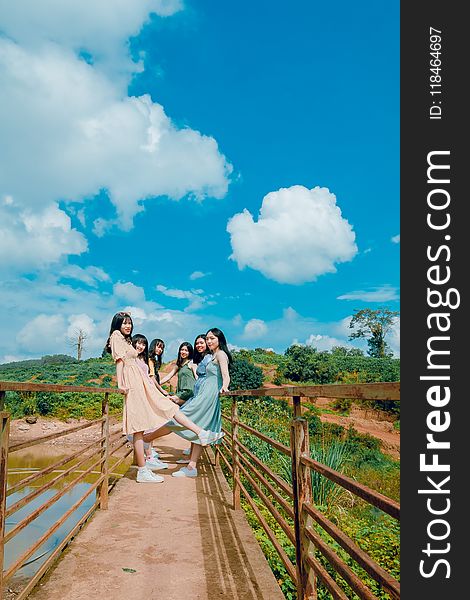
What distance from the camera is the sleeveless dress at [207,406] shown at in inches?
211

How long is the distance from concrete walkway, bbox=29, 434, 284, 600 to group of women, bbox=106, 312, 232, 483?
0.72 m

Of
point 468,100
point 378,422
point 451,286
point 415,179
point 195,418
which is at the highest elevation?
point 468,100

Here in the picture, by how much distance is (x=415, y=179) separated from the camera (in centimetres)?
158

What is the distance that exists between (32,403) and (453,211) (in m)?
19.4

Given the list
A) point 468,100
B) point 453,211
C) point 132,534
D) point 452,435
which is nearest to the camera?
point 452,435

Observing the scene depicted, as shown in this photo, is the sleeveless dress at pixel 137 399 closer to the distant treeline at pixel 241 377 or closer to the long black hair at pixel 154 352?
the long black hair at pixel 154 352

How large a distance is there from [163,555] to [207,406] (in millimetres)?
2438

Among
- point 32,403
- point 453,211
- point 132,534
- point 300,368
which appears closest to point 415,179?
point 453,211

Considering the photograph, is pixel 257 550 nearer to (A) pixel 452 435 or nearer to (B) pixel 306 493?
(B) pixel 306 493

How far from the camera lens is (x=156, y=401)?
5.07m

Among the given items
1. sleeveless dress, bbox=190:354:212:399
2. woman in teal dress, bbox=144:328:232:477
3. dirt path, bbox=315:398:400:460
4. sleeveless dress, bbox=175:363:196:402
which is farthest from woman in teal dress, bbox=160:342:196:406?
→ dirt path, bbox=315:398:400:460

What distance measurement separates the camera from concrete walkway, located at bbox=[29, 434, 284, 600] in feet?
8.08

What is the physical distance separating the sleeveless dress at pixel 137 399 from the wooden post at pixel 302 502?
3159 mm

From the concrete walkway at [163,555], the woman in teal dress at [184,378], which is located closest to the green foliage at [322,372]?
the woman in teal dress at [184,378]
